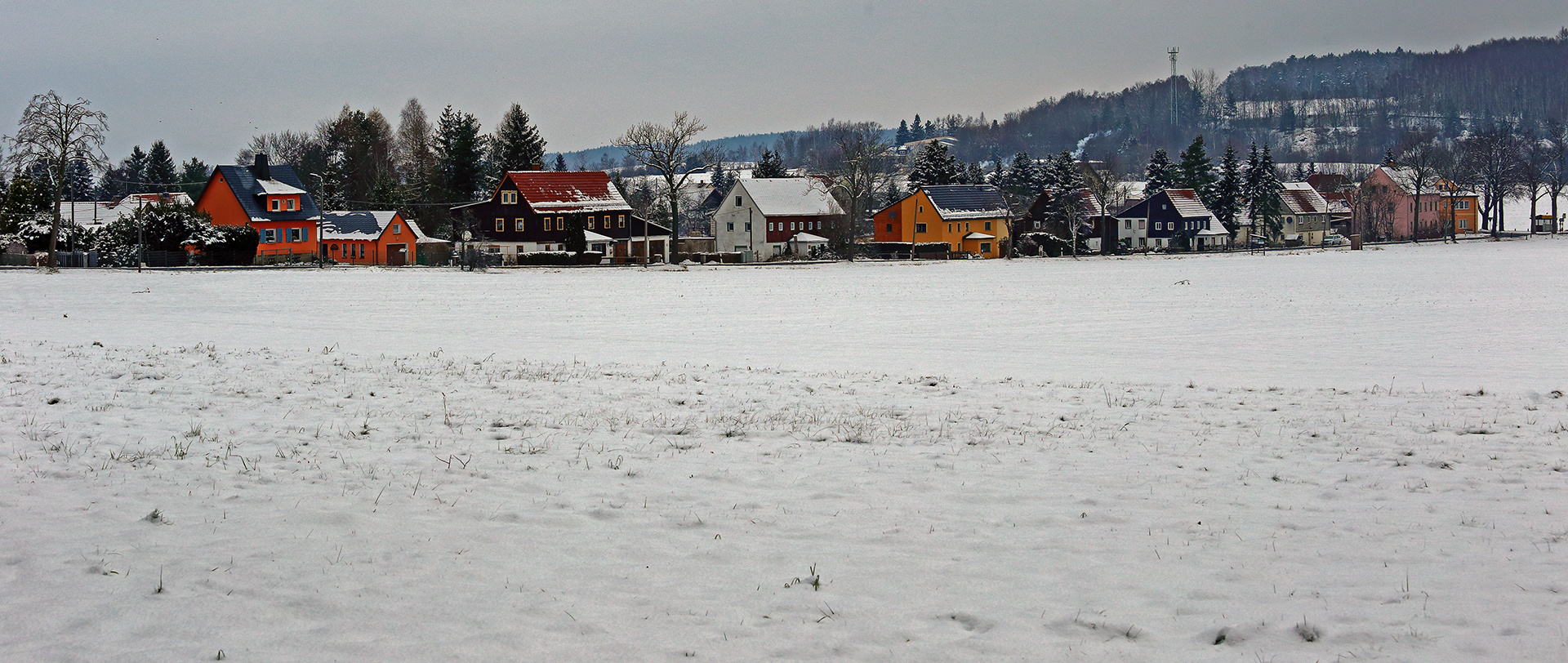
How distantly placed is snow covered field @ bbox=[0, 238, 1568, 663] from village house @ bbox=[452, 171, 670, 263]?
73618 mm

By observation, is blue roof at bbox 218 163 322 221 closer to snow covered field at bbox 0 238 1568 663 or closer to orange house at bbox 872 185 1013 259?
orange house at bbox 872 185 1013 259

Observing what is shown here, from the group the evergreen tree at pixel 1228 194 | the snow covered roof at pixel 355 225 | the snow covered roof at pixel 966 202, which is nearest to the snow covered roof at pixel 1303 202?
the evergreen tree at pixel 1228 194

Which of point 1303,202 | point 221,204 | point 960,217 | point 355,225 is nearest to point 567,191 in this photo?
point 355,225

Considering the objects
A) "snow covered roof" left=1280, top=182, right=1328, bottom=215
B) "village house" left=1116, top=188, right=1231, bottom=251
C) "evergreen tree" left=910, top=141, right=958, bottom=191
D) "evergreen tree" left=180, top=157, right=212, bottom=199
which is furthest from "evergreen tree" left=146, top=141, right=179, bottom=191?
"snow covered roof" left=1280, top=182, right=1328, bottom=215

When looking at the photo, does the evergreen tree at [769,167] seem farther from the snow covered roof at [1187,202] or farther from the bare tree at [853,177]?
the snow covered roof at [1187,202]

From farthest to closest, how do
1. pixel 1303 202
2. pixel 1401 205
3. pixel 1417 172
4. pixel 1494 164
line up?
pixel 1401 205 → pixel 1303 202 → pixel 1417 172 → pixel 1494 164

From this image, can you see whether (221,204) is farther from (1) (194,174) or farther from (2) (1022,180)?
(2) (1022,180)

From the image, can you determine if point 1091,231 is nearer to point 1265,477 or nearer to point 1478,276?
point 1478,276

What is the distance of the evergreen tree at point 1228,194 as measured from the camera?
116188 mm

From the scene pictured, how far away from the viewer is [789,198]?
10919cm

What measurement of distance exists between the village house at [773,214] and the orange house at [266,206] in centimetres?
3923

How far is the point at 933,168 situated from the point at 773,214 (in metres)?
19.0

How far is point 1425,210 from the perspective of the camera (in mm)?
149000

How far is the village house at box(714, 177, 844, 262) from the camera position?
107 meters
